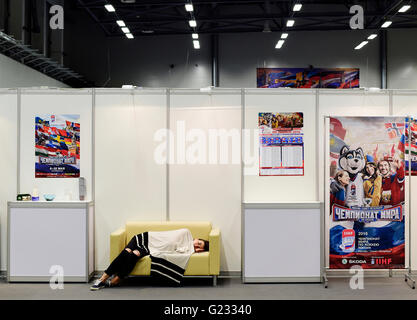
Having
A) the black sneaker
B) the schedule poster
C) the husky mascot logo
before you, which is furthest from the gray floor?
the schedule poster

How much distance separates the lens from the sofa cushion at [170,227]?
5133mm

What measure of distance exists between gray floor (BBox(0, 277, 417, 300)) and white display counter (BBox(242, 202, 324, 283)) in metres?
0.14

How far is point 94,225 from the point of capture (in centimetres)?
527

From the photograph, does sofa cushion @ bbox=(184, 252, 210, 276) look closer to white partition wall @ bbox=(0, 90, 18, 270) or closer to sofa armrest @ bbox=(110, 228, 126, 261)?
sofa armrest @ bbox=(110, 228, 126, 261)

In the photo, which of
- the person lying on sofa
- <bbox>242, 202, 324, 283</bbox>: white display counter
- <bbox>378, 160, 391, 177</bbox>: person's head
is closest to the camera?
the person lying on sofa

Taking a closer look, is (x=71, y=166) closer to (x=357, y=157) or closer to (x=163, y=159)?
(x=163, y=159)

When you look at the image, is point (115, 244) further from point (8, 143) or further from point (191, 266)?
point (8, 143)

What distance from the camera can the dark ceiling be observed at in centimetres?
920

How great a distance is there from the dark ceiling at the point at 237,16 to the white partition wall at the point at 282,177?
4.48 meters

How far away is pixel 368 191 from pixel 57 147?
13.2ft

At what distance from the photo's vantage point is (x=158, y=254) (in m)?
4.74

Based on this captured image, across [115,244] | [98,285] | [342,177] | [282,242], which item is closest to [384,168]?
[342,177]

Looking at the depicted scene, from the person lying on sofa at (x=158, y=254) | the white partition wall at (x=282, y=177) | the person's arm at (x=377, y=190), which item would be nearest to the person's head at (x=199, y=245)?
the person lying on sofa at (x=158, y=254)

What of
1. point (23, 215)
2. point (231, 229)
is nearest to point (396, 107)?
point (231, 229)
